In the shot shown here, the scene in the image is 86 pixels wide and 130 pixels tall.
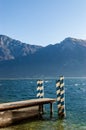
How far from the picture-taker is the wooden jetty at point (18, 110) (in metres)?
17.1

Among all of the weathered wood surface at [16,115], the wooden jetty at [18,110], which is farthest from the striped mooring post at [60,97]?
the weathered wood surface at [16,115]

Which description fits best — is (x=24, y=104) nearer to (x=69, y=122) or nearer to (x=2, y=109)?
(x=2, y=109)

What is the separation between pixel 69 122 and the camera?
64.1ft

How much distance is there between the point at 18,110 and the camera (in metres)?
18.2

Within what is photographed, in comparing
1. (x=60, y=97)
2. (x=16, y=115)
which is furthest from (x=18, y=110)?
(x=60, y=97)

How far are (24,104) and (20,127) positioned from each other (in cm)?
154

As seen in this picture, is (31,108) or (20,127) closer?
(20,127)

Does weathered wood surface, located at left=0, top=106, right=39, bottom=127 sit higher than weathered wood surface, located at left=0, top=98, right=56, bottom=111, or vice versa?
weathered wood surface, located at left=0, top=98, right=56, bottom=111

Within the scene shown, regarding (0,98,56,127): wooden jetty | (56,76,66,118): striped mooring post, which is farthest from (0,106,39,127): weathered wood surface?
(56,76,66,118): striped mooring post

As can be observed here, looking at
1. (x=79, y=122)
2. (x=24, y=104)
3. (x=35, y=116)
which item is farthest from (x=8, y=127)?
(x=79, y=122)

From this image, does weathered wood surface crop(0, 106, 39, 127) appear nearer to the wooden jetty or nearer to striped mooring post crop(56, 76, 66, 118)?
the wooden jetty

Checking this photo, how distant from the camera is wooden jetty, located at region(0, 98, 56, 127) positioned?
1711 cm

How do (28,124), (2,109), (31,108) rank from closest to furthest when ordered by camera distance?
(2,109)
(28,124)
(31,108)

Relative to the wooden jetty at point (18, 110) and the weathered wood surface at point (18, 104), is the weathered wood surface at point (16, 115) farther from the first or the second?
the weathered wood surface at point (18, 104)
